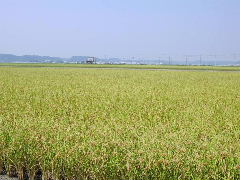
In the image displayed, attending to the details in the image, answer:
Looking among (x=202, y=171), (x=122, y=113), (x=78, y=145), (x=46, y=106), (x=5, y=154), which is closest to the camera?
(x=202, y=171)

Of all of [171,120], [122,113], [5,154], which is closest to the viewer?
[5,154]

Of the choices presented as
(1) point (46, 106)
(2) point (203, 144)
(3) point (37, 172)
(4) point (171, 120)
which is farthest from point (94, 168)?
(1) point (46, 106)

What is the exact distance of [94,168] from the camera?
211 inches

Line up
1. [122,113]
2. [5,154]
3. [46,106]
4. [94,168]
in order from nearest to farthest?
[94,168], [5,154], [122,113], [46,106]

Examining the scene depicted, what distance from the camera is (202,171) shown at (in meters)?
4.96

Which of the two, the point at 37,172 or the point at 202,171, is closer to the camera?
the point at 202,171

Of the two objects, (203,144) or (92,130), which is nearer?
(203,144)

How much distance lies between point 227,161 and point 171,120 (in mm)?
4242

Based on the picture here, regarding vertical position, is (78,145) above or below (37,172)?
above

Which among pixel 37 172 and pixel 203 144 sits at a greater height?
pixel 203 144

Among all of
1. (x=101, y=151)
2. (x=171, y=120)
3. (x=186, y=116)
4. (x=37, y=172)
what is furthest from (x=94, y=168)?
(x=186, y=116)

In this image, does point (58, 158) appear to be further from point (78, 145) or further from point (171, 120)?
point (171, 120)

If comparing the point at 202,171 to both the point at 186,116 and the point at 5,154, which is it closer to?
the point at 5,154

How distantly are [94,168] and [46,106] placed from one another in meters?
6.72
